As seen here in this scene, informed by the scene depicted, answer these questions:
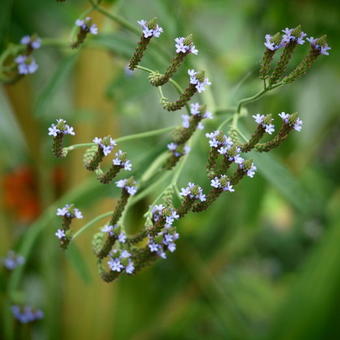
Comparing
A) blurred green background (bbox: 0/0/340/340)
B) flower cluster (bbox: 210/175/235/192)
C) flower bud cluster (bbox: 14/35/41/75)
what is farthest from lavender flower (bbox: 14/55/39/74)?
flower cluster (bbox: 210/175/235/192)

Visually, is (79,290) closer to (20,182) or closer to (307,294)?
(20,182)

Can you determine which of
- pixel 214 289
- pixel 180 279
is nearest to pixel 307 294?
pixel 214 289

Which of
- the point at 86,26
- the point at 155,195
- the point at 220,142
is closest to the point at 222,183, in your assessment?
the point at 220,142

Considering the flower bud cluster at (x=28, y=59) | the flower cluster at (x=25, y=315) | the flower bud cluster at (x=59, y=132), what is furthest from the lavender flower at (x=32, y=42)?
the flower cluster at (x=25, y=315)

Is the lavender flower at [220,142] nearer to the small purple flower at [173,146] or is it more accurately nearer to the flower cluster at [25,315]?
the small purple flower at [173,146]

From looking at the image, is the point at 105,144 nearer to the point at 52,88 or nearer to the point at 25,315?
the point at 52,88
